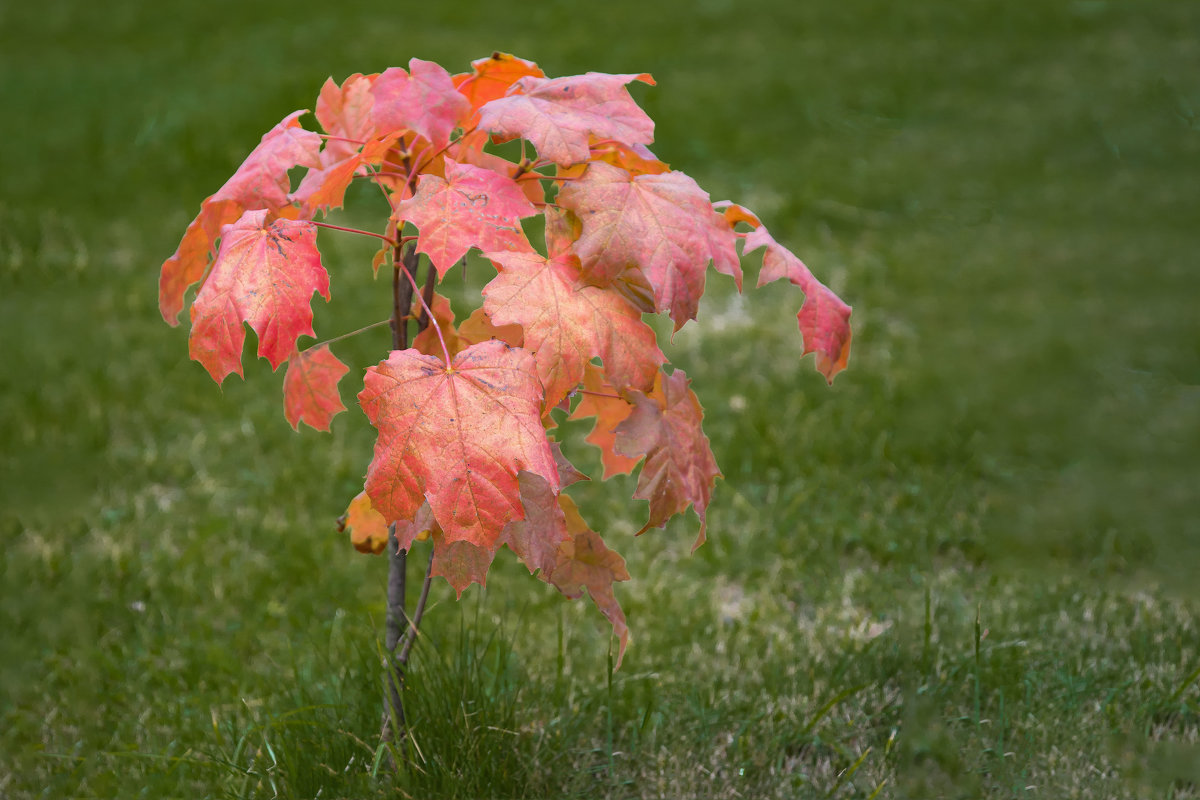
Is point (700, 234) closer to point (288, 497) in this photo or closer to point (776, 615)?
point (776, 615)

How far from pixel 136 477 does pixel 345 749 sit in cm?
228

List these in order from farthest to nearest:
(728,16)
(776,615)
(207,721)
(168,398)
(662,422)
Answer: (728,16)
(168,398)
(776,615)
(207,721)
(662,422)

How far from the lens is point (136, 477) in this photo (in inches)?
166

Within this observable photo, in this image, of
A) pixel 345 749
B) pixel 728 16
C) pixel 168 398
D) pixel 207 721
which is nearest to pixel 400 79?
pixel 345 749

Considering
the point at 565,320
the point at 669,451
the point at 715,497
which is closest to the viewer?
the point at 565,320

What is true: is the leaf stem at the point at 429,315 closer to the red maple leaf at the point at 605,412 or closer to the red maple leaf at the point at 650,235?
the red maple leaf at the point at 650,235

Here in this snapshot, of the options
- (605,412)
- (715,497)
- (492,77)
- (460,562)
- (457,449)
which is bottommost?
(715,497)

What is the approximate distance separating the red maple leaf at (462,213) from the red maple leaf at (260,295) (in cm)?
19

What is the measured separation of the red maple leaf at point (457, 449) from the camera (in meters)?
1.68

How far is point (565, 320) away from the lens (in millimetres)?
1800

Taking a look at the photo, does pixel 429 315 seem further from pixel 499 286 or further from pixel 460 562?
pixel 460 562

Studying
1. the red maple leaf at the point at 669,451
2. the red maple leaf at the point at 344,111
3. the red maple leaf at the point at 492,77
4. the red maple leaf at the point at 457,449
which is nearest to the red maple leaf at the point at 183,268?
the red maple leaf at the point at 344,111

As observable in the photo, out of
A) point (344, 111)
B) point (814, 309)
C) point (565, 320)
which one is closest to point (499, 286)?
point (565, 320)

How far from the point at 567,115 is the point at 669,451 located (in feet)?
2.14
